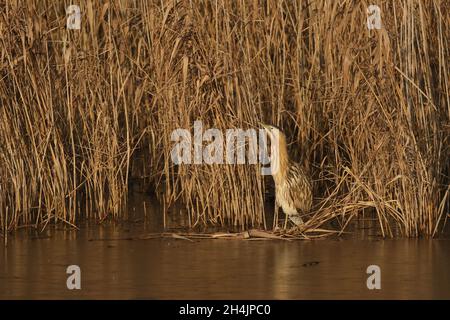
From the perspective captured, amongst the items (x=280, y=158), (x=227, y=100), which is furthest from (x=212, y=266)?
(x=227, y=100)

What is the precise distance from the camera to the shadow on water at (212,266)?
6.05 m

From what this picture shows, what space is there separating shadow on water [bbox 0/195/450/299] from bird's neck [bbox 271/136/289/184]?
547 millimetres

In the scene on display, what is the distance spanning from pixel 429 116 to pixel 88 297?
2625 mm

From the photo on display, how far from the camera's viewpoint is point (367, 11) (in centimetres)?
771

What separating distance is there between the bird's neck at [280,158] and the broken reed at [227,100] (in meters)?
0.15

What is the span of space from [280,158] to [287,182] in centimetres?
17

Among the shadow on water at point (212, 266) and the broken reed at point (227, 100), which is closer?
the shadow on water at point (212, 266)

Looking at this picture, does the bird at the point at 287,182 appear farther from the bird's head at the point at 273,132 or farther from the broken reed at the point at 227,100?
the broken reed at the point at 227,100

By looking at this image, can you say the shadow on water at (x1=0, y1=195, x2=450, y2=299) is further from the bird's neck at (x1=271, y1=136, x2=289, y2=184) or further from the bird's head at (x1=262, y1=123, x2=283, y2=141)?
the bird's head at (x1=262, y1=123, x2=283, y2=141)

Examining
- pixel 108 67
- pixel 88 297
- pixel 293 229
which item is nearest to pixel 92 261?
pixel 88 297

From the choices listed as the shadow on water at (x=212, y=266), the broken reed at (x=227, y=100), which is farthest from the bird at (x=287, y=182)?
the shadow on water at (x=212, y=266)

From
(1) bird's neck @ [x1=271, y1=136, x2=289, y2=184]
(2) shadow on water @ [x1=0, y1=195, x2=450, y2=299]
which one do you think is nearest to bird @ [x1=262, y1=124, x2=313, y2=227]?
(1) bird's neck @ [x1=271, y1=136, x2=289, y2=184]

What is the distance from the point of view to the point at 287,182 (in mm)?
7594

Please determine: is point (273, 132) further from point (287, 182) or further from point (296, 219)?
point (296, 219)
